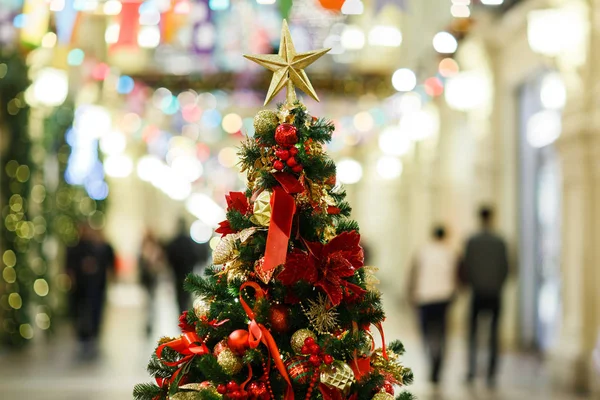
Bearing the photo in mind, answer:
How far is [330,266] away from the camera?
3.28m

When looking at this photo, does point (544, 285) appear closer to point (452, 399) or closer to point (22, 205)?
point (452, 399)

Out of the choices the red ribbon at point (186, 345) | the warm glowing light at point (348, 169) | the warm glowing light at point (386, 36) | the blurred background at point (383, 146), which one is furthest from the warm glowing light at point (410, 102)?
the red ribbon at point (186, 345)

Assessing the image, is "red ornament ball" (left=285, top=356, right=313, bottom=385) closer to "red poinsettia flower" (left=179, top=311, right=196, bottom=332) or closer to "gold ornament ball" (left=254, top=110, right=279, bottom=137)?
"red poinsettia flower" (left=179, top=311, right=196, bottom=332)

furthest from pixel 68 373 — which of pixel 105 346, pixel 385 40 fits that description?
pixel 385 40

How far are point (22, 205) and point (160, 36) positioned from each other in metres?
2.91

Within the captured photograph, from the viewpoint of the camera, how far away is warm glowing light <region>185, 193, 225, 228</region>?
44.8 meters

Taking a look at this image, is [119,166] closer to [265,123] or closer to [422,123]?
[422,123]

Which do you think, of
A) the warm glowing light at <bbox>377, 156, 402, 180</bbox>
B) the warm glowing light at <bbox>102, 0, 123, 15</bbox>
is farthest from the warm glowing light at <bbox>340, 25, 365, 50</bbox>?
the warm glowing light at <bbox>102, 0, 123, 15</bbox>

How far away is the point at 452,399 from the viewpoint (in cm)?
823

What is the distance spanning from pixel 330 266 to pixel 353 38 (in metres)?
23.0

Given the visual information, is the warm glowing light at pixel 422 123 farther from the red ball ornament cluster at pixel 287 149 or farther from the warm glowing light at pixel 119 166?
the red ball ornament cluster at pixel 287 149

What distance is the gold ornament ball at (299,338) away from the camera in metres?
3.21

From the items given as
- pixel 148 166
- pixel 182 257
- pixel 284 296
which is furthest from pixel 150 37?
pixel 148 166

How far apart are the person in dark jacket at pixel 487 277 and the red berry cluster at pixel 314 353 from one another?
257 inches
